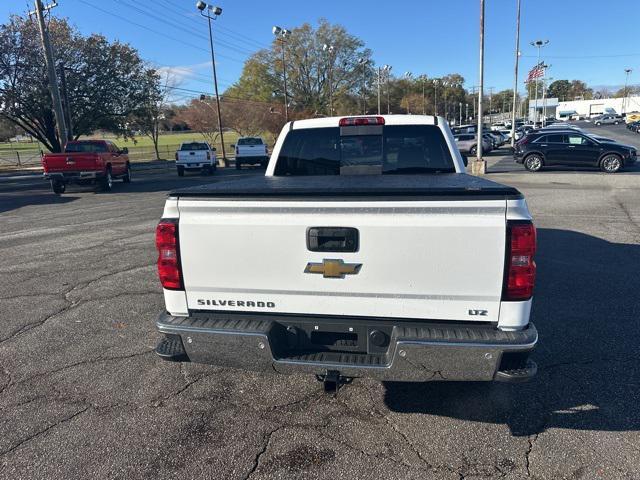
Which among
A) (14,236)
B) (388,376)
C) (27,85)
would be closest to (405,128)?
(388,376)

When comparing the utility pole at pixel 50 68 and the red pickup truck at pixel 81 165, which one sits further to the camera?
the utility pole at pixel 50 68

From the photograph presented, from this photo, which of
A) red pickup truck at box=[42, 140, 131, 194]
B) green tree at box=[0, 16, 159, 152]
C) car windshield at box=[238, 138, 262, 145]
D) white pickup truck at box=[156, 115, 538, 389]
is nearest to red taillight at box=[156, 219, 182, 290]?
white pickup truck at box=[156, 115, 538, 389]

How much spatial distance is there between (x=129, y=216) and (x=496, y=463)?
11276 millimetres

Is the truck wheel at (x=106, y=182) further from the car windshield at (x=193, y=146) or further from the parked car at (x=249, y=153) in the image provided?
the parked car at (x=249, y=153)

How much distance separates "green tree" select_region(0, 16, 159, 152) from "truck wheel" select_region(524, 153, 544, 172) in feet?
96.7

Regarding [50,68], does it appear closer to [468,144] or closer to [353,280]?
→ [468,144]

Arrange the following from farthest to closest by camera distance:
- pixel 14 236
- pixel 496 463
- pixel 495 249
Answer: pixel 14 236, pixel 496 463, pixel 495 249

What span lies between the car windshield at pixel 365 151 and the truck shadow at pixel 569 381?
6.41ft

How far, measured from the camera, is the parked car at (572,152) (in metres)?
19.7

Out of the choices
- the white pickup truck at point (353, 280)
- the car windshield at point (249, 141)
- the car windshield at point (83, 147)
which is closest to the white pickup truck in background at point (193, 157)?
the car windshield at point (249, 141)

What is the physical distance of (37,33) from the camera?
3331 cm

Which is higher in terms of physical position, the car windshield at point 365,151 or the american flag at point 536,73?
the american flag at point 536,73

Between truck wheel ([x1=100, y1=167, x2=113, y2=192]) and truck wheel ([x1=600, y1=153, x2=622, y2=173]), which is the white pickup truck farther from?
truck wheel ([x1=600, y1=153, x2=622, y2=173])

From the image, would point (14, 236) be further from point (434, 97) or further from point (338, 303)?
point (434, 97)
